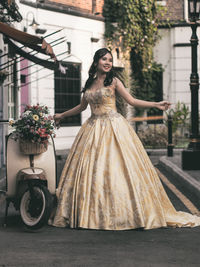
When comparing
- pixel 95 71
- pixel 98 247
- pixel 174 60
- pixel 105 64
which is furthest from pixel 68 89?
pixel 98 247

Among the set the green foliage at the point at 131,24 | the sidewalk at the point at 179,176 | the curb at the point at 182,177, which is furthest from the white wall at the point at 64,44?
the curb at the point at 182,177

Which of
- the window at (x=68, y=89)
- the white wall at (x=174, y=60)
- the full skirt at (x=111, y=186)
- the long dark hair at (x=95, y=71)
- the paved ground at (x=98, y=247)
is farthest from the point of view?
the white wall at (x=174, y=60)

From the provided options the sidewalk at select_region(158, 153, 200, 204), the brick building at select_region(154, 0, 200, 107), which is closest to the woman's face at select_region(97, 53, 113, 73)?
the sidewalk at select_region(158, 153, 200, 204)

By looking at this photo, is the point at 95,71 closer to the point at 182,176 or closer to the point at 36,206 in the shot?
the point at 36,206

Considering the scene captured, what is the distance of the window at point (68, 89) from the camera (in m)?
20.4

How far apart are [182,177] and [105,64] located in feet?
15.0

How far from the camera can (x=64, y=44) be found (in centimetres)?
2030

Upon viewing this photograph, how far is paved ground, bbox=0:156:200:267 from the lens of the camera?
5.06m

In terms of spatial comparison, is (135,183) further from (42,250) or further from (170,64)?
(170,64)

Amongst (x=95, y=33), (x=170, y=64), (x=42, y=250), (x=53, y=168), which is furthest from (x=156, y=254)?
(x=170, y=64)

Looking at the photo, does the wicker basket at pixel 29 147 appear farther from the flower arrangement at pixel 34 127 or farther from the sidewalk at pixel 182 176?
the sidewalk at pixel 182 176

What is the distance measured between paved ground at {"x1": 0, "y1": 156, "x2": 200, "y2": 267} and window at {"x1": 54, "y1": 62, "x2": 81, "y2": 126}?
1382cm

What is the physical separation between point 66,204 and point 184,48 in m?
18.5

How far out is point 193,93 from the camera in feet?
41.1
